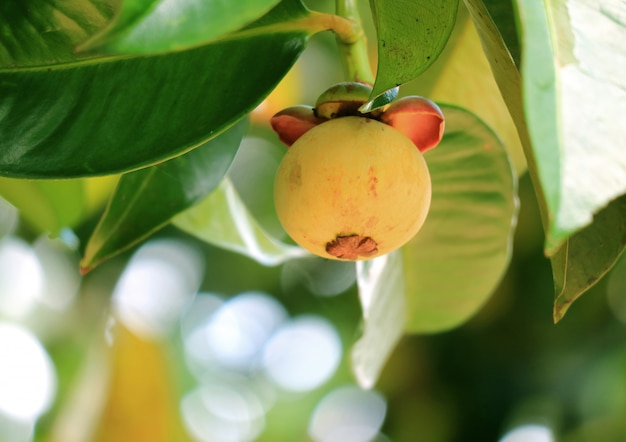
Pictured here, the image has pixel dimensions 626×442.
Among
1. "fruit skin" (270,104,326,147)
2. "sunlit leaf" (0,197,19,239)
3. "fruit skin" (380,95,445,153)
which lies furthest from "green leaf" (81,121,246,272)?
"sunlit leaf" (0,197,19,239)

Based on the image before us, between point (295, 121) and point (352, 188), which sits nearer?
point (352, 188)

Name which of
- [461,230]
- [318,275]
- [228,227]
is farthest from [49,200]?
[318,275]

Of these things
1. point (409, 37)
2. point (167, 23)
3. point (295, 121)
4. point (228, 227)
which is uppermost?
point (167, 23)

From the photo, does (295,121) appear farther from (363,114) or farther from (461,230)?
(461,230)

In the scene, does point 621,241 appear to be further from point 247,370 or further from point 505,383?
point 247,370

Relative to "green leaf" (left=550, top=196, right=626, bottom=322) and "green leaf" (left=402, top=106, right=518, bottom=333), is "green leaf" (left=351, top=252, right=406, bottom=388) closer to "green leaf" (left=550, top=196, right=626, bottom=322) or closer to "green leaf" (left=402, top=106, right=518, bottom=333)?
"green leaf" (left=402, top=106, right=518, bottom=333)

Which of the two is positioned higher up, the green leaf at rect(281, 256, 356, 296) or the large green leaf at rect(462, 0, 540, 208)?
the large green leaf at rect(462, 0, 540, 208)
